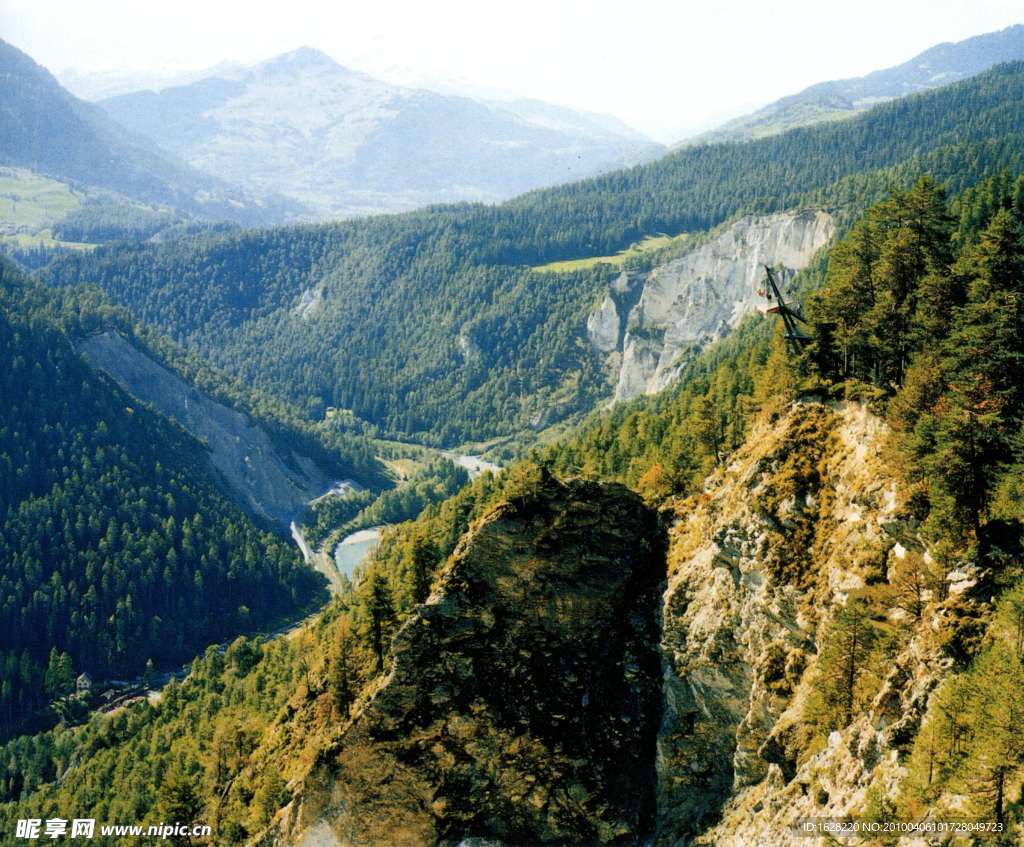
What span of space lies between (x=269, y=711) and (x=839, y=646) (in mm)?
69049

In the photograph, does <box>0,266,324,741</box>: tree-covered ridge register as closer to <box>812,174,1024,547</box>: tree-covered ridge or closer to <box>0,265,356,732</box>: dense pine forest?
<box>0,265,356,732</box>: dense pine forest

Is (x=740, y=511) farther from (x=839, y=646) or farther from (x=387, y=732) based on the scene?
(x=387, y=732)

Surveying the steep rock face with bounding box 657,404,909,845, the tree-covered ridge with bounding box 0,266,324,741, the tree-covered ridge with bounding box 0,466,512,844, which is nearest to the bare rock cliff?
the steep rock face with bounding box 657,404,909,845

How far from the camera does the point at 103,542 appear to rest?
512 ft

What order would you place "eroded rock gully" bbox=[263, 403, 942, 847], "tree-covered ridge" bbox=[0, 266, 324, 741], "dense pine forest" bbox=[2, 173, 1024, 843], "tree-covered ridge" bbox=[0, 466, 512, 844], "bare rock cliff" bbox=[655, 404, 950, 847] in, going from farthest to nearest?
"tree-covered ridge" bbox=[0, 266, 324, 741], "tree-covered ridge" bbox=[0, 466, 512, 844], "eroded rock gully" bbox=[263, 403, 942, 847], "bare rock cliff" bbox=[655, 404, 950, 847], "dense pine forest" bbox=[2, 173, 1024, 843]

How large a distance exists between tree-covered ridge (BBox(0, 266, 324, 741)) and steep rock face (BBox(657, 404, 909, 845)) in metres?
132

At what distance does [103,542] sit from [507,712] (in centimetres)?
14026

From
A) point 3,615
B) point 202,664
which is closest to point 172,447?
point 3,615

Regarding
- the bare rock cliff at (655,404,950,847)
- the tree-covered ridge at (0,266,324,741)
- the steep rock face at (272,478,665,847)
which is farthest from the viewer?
the tree-covered ridge at (0,266,324,741)

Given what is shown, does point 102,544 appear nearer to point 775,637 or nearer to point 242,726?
point 242,726

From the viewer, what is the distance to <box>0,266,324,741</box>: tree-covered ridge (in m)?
143

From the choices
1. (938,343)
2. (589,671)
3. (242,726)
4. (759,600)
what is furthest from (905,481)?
(242,726)

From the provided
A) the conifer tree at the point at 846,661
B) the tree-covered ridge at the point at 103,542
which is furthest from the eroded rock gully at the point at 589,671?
the tree-covered ridge at the point at 103,542

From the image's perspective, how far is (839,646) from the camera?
33312 mm
